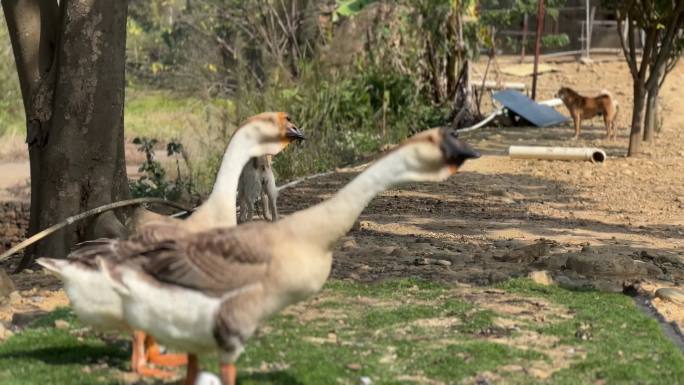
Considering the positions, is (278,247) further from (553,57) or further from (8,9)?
(553,57)

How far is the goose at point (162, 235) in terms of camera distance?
18.1 ft

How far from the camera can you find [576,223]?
12.7 meters

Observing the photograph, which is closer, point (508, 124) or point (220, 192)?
point (220, 192)

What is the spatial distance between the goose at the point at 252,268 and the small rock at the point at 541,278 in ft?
14.0

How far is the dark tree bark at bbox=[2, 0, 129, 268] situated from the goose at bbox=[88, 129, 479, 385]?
4927 millimetres

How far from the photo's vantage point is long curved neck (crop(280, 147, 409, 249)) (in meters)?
4.92

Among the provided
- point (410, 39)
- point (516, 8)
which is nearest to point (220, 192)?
point (410, 39)

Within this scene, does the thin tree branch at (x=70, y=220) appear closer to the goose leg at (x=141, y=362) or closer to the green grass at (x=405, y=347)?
the green grass at (x=405, y=347)

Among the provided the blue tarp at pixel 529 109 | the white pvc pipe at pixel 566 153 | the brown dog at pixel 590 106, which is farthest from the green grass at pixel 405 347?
the blue tarp at pixel 529 109

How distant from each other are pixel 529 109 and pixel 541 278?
15268 mm

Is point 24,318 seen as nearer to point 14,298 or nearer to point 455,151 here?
point 14,298

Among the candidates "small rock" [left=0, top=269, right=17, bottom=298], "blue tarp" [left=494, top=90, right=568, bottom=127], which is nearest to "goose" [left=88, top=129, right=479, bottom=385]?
"small rock" [left=0, top=269, right=17, bottom=298]

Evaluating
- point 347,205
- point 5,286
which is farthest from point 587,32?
point 347,205

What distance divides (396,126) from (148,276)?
16.4 meters
